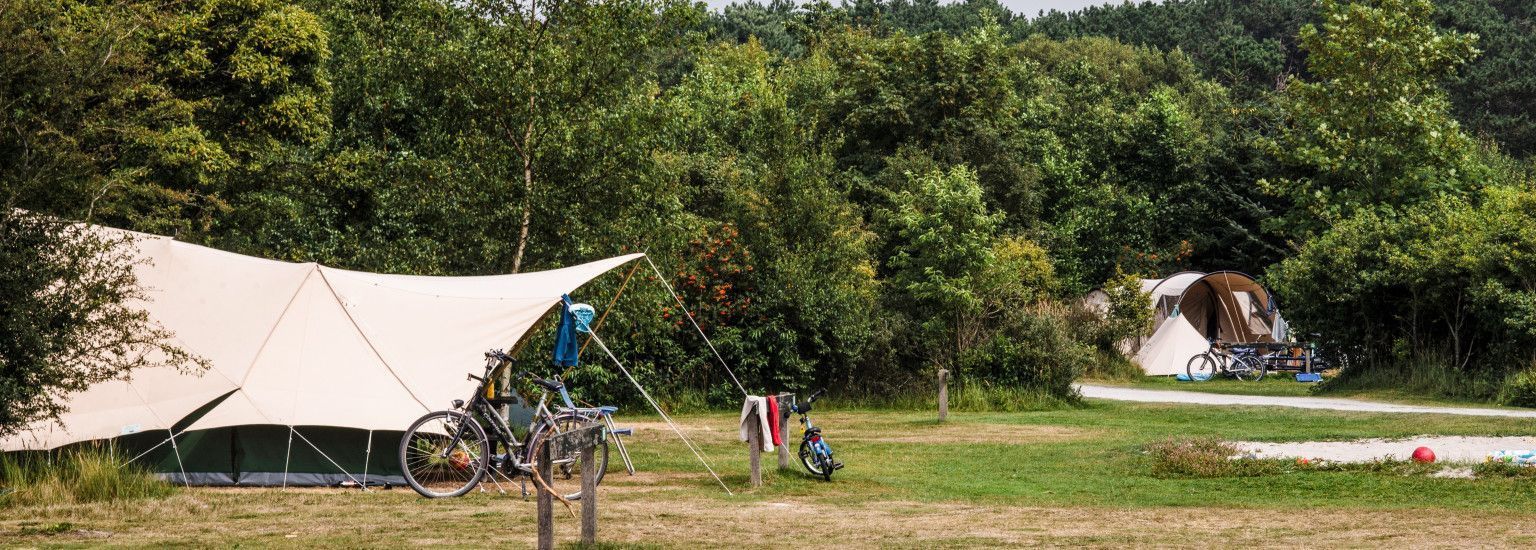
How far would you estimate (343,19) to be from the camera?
26688 millimetres

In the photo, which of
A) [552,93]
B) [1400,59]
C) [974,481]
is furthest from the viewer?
[1400,59]

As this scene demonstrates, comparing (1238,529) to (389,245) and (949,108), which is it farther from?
(949,108)

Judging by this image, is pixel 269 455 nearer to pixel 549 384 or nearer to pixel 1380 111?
pixel 549 384

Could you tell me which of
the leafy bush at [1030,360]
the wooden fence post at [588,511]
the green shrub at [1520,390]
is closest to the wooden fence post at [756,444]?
the wooden fence post at [588,511]

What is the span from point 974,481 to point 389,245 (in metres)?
8.62

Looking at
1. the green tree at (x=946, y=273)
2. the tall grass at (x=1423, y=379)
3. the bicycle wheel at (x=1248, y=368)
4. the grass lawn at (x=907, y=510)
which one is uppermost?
the green tree at (x=946, y=273)

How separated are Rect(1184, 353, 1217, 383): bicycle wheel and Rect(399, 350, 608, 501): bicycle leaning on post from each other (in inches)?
862

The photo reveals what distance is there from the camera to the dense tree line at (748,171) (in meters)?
16.6

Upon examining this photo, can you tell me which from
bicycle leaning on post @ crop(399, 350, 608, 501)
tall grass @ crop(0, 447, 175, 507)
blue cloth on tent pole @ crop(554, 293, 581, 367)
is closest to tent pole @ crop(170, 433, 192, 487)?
tall grass @ crop(0, 447, 175, 507)

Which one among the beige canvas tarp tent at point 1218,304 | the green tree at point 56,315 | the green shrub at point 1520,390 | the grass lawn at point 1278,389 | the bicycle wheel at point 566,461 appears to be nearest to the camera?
the green tree at point 56,315

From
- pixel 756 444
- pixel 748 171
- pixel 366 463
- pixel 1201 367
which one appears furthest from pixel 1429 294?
pixel 366 463

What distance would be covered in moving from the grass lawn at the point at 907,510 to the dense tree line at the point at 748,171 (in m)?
3.28

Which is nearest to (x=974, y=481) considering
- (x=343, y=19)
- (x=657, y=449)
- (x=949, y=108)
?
(x=657, y=449)

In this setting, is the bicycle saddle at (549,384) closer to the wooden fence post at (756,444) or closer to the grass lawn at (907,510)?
the grass lawn at (907,510)
